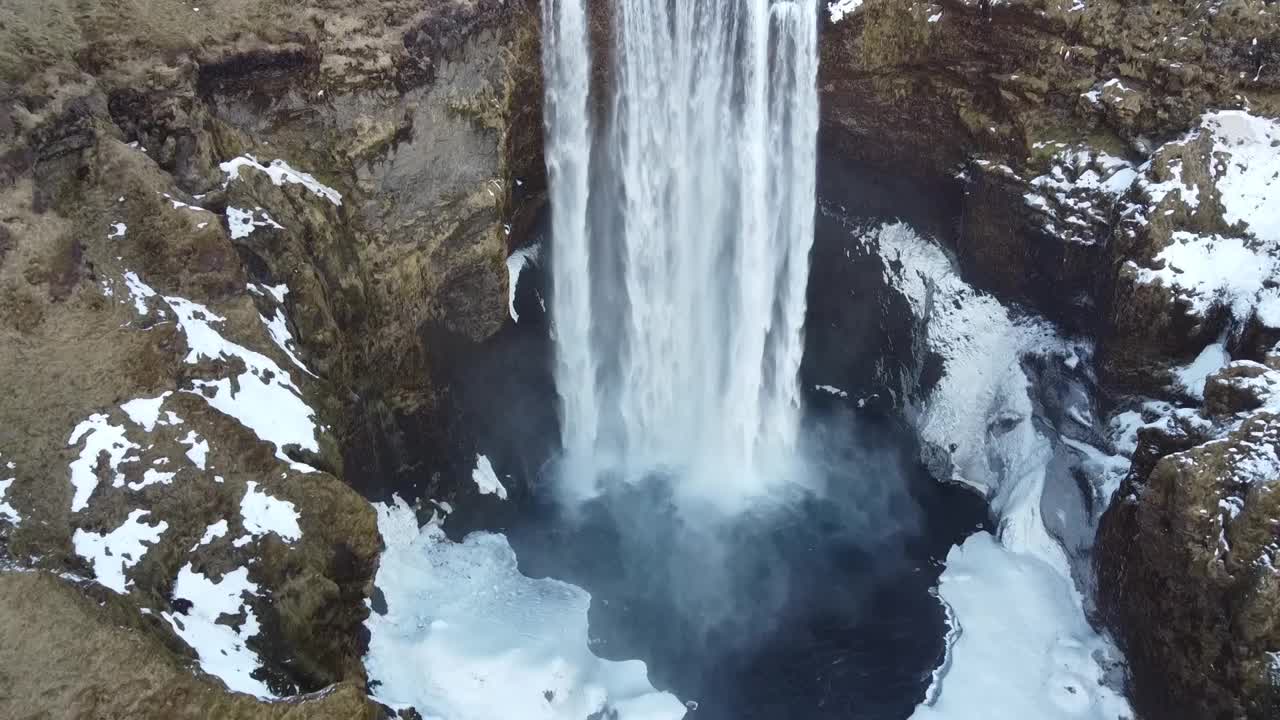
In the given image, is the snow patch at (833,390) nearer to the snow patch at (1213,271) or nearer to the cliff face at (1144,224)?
the cliff face at (1144,224)

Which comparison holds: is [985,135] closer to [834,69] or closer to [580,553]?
[834,69]

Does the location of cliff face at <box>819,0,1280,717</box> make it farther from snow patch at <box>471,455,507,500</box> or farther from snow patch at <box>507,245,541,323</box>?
snow patch at <box>471,455,507,500</box>

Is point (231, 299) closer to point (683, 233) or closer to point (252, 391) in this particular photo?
point (252, 391)

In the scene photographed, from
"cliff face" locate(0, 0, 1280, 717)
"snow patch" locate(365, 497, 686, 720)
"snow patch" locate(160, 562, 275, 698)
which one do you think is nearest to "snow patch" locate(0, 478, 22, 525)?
"cliff face" locate(0, 0, 1280, 717)

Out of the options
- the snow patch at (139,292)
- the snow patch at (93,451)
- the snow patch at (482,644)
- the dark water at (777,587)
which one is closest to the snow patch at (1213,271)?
the dark water at (777,587)

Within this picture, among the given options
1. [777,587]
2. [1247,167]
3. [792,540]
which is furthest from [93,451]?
[1247,167]
